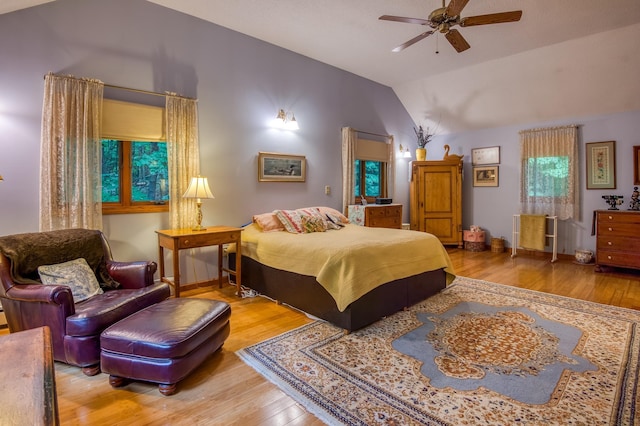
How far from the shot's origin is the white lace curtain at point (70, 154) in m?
2.99

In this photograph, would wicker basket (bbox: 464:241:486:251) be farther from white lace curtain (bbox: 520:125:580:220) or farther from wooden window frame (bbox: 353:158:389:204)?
wooden window frame (bbox: 353:158:389:204)

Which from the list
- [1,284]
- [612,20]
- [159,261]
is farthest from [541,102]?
[1,284]

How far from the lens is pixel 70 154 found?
3.10 meters

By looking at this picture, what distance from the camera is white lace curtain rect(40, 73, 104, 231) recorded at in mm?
2986

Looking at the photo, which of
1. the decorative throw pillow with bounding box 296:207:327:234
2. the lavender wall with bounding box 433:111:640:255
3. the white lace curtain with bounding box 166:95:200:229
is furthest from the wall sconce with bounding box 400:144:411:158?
the white lace curtain with bounding box 166:95:200:229

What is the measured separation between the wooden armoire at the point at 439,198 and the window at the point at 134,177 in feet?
15.4

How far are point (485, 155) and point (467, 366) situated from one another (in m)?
5.27

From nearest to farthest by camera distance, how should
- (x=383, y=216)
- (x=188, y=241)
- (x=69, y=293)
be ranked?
(x=69, y=293)
(x=188, y=241)
(x=383, y=216)

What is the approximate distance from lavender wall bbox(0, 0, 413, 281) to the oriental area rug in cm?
216

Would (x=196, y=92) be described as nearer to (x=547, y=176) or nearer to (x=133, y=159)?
(x=133, y=159)

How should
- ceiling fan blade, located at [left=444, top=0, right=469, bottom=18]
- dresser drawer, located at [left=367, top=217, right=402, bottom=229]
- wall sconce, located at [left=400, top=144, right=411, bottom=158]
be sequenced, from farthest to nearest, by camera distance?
1. wall sconce, located at [left=400, top=144, right=411, bottom=158]
2. dresser drawer, located at [left=367, top=217, right=402, bottom=229]
3. ceiling fan blade, located at [left=444, top=0, right=469, bottom=18]

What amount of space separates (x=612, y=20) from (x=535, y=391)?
4256mm

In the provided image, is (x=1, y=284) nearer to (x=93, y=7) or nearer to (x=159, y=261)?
(x=159, y=261)

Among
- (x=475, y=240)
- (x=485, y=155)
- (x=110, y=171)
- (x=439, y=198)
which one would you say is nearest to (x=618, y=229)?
(x=475, y=240)
